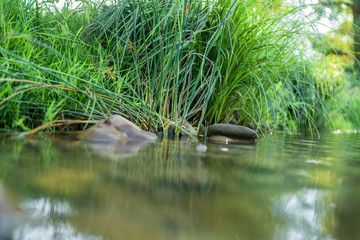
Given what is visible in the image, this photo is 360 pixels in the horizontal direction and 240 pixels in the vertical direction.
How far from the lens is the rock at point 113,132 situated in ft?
4.68

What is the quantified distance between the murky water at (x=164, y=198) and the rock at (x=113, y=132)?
35 centimetres

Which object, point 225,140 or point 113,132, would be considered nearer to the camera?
point 113,132

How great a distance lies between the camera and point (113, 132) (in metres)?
1.49

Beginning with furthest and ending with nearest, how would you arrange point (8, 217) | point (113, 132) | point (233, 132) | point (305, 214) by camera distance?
point (233, 132) < point (113, 132) < point (305, 214) < point (8, 217)

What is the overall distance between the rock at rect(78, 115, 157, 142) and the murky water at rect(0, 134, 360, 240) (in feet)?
1.16

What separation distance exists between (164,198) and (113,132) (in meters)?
0.91

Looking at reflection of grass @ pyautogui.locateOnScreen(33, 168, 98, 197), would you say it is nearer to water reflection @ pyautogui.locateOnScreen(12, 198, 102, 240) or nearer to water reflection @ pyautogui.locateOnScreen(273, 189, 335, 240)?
water reflection @ pyautogui.locateOnScreen(12, 198, 102, 240)

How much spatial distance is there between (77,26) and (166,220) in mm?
2355

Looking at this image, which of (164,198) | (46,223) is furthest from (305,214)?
(46,223)

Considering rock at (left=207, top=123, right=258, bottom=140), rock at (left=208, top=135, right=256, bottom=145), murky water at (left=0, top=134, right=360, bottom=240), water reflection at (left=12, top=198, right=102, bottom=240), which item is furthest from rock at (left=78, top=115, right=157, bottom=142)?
water reflection at (left=12, top=198, right=102, bottom=240)

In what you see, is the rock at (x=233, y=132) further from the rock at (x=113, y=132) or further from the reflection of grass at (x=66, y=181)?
the reflection of grass at (x=66, y=181)

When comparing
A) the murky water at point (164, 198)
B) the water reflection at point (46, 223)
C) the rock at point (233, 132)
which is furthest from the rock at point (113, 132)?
the water reflection at point (46, 223)

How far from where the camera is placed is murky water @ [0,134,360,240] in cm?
48

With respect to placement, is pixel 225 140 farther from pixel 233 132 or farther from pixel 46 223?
pixel 46 223
